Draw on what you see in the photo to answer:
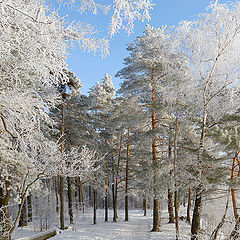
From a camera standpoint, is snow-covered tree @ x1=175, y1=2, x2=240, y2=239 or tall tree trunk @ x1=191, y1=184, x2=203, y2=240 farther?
tall tree trunk @ x1=191, y1=184, x2=203, y2=240

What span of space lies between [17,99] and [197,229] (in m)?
6.63

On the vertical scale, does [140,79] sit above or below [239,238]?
above

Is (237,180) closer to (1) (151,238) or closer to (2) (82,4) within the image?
(1) (151,238)

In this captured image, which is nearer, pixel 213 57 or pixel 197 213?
pixel 197 213

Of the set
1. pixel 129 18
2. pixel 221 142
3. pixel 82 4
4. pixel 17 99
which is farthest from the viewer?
pixel 221 142

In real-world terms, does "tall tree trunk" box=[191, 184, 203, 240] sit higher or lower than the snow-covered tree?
lower

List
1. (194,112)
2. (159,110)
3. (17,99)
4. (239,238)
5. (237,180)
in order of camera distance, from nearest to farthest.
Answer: (17,99)
(239,238)
(237,180)
(194,112)
(159,110)

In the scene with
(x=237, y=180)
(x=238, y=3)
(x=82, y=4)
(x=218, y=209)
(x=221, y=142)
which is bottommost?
(x=218, y=209)

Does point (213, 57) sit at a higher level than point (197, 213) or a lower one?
higher

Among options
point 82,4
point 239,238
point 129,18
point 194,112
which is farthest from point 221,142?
point 82,4

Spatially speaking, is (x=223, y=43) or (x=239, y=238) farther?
(x=223, y=43)

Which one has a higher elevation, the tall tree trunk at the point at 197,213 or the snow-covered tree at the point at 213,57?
the snow-covered tree at the point at 213,57

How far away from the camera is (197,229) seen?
651cm

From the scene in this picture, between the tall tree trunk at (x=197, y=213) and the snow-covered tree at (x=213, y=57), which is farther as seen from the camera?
the tall tree trunk at (x=197, y=213)
